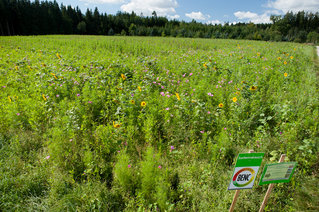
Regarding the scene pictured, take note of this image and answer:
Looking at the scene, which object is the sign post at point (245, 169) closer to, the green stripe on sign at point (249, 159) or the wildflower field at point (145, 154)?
the green stripe on sign at point (249, 159)

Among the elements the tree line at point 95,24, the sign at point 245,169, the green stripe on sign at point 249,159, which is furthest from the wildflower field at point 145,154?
the tree line at point 95,24

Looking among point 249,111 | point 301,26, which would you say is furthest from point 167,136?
point 301,26

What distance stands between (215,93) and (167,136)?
6.28ft

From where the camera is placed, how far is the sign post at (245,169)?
166 centimetres

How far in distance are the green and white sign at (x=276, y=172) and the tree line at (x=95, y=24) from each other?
51749 mm

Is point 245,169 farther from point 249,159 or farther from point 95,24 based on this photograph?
point 95,24

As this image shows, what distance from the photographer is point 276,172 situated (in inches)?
68.3

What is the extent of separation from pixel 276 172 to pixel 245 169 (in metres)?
0.33

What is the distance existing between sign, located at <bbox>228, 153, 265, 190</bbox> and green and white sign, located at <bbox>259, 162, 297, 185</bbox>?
0.09 m

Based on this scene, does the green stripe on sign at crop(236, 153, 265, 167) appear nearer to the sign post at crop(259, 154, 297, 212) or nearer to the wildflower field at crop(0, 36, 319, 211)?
the sign post at crop(259, 154, 297, 212)

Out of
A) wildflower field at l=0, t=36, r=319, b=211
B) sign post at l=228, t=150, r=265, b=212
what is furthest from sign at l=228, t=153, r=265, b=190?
wildflower field at l=0, t=36, r=319, b=211

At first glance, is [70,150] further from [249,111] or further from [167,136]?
[249,111]

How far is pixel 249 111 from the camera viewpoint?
12.6 ft

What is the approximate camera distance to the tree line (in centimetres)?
4381
